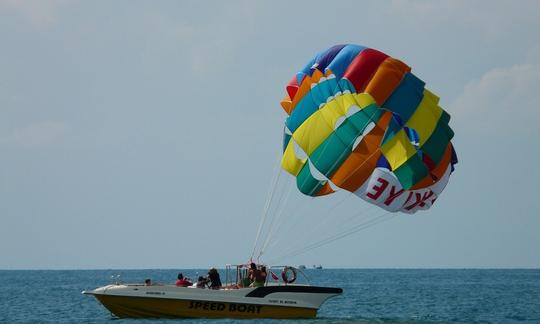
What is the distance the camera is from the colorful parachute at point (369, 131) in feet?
92.0

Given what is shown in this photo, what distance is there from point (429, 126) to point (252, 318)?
794 centimetres

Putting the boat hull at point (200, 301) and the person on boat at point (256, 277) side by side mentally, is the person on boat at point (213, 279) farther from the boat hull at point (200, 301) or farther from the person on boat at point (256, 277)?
the person on boat at point (256, 277)

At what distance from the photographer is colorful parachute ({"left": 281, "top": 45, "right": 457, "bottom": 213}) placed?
28.0 m

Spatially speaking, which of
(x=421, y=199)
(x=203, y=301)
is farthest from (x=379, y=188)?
(x=203, y=301)

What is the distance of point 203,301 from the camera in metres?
29.6

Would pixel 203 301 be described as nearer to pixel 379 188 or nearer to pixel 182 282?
pixel 182 282

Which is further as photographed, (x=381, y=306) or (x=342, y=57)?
(x=381, y=306)

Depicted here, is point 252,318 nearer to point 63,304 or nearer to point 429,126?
point 429,126

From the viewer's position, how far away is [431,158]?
28.0 meters

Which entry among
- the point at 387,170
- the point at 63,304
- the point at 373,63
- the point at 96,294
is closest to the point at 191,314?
the point at 96,294

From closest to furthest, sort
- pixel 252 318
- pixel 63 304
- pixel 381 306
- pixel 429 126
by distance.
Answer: pixel 429 126 → pixel 252 318 → pixel 381 306 → pixel 63 304

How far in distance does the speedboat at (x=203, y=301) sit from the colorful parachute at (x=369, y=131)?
3388mm

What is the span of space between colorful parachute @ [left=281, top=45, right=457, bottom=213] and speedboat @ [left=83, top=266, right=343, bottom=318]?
11.1 feet

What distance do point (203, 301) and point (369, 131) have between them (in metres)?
7.26
